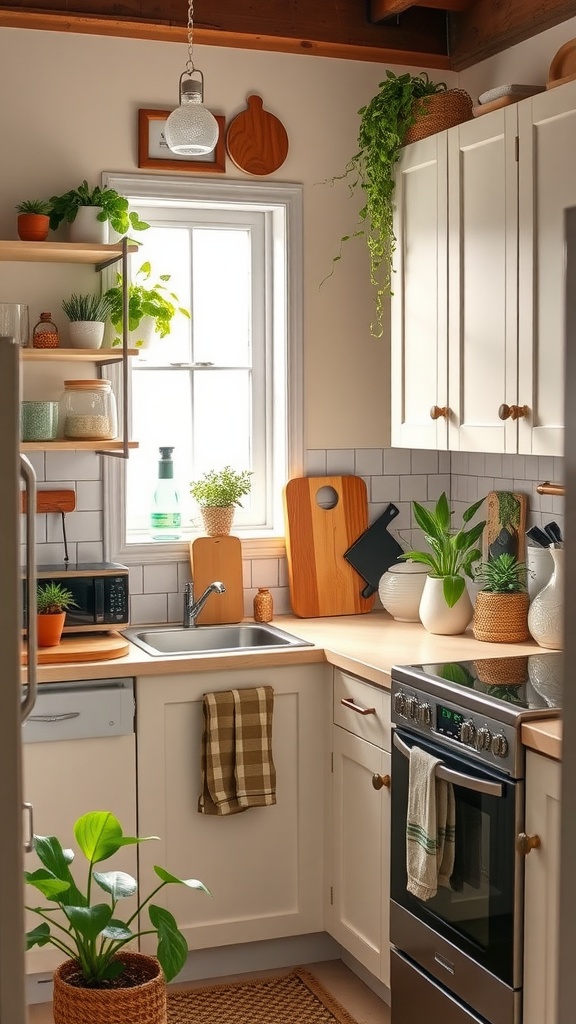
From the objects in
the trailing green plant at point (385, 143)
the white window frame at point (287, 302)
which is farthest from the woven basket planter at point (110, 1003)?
the trailing green plant at point (385, 143)

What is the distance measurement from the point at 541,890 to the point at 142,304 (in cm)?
214

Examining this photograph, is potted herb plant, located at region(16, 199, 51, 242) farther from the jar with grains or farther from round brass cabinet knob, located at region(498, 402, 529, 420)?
round brass cabinet knob, located at region(498, 402, 529, 420)

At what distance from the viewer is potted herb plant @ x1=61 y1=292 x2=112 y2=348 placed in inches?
139

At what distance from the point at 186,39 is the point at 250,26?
8.1 inches

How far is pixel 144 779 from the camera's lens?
10.7 ft

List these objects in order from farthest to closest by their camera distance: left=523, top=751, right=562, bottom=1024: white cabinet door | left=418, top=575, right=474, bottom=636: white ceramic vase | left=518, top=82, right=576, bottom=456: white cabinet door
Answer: left=418, top=575, right=474, bottom=636: white ceramic vase < left=518, top=82, right=576, bottom=456: white cabinet door < left=523, top=751, right=562, bottom=1024: white cabinet door

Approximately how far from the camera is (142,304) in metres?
3.71

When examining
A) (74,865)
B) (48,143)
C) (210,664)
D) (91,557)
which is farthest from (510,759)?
(48,143)

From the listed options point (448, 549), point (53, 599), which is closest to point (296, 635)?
point (448, 549)

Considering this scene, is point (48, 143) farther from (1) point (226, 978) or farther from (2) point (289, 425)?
(1) point (226, 978)

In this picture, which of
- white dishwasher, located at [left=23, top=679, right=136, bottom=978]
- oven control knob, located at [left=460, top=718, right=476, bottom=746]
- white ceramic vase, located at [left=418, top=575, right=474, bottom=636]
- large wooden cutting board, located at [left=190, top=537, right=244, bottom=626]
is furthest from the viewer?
large wooden cutting board, located at [left=190, top=537, right=244, bottom=626]

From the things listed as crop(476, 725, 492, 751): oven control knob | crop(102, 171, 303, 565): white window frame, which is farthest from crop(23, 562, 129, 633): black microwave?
crop(476, 725, 492, 751): oven control knob

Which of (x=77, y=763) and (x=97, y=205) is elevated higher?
(x=97, y=205)

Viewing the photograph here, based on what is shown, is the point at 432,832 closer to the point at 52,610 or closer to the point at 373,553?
the point at 52,610
